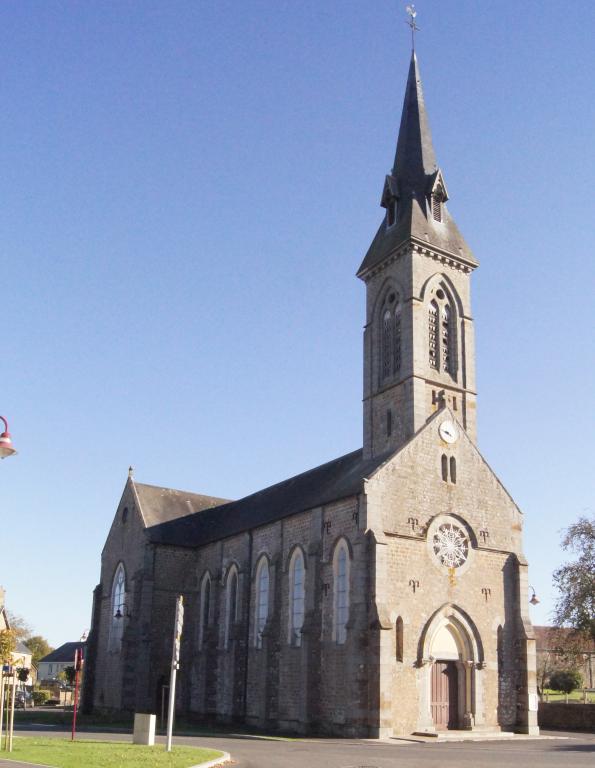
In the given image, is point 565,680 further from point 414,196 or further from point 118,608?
point 414,196

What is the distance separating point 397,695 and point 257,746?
6.48 m

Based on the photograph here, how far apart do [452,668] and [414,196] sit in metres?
24.1

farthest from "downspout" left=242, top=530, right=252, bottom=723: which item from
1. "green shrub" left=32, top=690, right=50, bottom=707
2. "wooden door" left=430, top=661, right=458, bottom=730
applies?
"green shrub" left=32, top=690, right=50, bottom=707

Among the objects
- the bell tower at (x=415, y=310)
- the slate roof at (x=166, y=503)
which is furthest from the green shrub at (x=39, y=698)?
the bell tower at (x=415, y=310)

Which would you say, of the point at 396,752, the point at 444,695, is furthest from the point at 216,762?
the point at 444,695

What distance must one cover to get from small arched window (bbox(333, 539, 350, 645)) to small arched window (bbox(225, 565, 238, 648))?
9448 mm

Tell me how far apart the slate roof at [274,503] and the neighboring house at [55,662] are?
2494 inches

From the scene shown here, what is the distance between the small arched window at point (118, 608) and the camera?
46.1 meters

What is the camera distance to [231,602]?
41.7 m

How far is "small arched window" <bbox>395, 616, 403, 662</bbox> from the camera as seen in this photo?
30.8m

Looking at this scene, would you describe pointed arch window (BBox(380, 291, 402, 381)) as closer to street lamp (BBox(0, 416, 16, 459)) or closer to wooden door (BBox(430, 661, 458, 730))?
wooden door (BBox(430, 661, 458, 730))

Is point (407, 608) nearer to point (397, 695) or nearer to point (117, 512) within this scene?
point (397, 695)

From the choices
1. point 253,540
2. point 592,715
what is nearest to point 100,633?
point 253,540

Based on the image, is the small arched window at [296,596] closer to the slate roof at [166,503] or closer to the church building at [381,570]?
the church building at [381,570]
